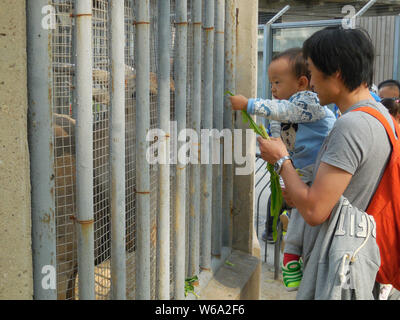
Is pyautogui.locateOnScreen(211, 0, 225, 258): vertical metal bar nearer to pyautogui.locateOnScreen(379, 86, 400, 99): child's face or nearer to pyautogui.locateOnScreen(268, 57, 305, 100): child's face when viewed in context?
pyautogui.locateOnScreen(268, 57, 305, 100): child's face

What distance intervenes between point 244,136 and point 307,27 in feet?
17.6

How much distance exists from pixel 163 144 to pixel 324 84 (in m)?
0.85

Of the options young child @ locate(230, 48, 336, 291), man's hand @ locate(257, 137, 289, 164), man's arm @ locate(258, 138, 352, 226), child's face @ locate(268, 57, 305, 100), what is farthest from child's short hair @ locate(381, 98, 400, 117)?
man's arm @ locate(258, 138, 352, 226)

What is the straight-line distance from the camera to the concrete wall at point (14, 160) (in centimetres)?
148

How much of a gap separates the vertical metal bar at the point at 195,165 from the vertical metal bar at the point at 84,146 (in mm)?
1049

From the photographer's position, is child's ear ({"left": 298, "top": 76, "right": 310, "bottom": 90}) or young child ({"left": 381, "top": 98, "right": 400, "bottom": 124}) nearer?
child's ear ({"left": 298, "top": 76, "right": 310, "bottom": 90})

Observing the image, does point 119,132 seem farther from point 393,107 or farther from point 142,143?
point 393,107

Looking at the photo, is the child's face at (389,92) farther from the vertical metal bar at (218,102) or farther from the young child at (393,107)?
the vertical metal bar at (218,102)

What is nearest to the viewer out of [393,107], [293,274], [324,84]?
[324,84]

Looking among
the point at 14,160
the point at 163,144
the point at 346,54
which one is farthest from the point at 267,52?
the point at 14,160

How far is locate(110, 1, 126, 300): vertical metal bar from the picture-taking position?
197 cm

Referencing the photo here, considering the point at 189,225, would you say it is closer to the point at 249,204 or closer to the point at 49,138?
the point at 249,204

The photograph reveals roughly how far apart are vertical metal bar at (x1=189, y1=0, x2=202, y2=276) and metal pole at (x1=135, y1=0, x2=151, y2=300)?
2.08 feet

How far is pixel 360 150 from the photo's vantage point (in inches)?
68.7
